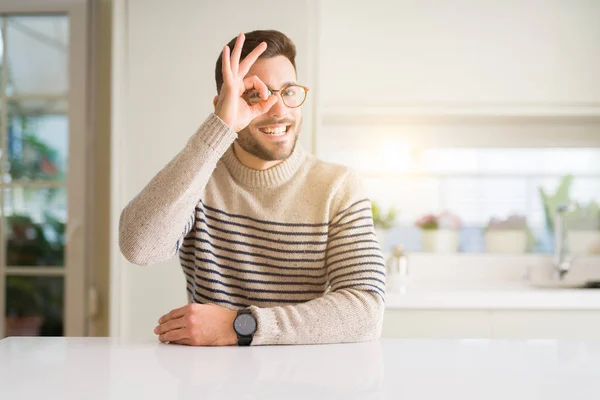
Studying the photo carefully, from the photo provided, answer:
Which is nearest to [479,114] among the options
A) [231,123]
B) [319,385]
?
[231,123]

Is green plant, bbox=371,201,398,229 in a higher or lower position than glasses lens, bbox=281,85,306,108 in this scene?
lower

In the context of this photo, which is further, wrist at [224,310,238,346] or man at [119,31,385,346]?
man at [119,31,385,346]

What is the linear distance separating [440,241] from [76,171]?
1650 millimetres

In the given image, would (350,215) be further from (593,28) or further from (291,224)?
(593,28)

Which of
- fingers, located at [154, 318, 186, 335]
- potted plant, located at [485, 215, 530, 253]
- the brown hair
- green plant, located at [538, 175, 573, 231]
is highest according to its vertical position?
the brown hair

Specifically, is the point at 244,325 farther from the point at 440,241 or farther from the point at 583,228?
the point at 583,228

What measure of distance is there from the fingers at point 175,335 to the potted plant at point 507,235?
7.58ft

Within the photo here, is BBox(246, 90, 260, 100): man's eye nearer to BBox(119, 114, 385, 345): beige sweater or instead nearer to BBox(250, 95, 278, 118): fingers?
BBox(250, 95, 278, 118): fingers

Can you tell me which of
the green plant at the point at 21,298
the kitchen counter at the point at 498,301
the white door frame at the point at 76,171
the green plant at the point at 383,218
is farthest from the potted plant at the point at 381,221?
the green plant at the point at 21,298

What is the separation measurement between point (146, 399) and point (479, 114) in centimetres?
240

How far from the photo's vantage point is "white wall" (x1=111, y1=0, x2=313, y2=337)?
268 centimetres

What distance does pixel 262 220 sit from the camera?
1594 millimetres

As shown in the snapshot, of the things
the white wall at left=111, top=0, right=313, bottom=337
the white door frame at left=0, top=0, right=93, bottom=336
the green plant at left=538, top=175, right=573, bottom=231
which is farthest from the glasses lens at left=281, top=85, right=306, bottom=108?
the green plant at left=538, top=175, right=573, bottom=231

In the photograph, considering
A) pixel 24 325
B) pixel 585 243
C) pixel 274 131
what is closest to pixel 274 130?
pixel 274 131
